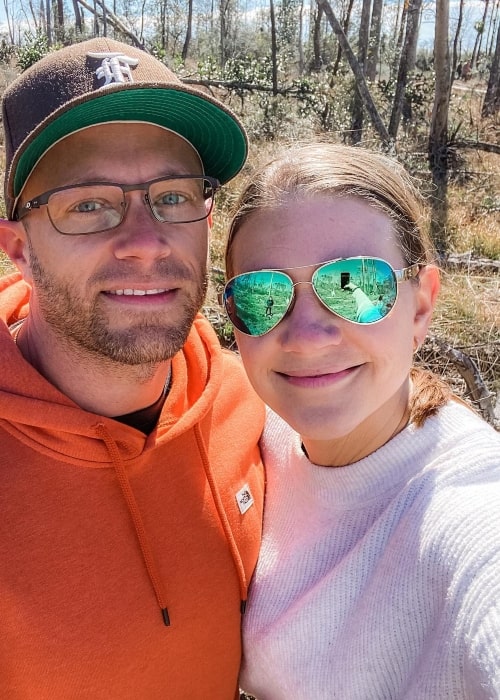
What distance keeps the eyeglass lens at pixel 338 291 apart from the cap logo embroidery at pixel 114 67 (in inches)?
26.9

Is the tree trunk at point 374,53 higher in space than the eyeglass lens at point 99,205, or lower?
lower

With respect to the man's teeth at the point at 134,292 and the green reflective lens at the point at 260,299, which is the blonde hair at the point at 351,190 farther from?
the man's teeth at the point at 134,292

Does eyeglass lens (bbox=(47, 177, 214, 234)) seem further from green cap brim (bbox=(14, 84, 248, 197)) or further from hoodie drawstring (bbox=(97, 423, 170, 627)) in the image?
hoodie drawstring (bbox=(97, 423, 170, 627))

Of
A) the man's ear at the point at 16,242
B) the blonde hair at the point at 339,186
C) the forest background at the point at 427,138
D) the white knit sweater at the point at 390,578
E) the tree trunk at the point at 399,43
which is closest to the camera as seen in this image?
the white knit sweater at the point at 390,578

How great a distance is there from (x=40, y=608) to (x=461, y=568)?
0.98m

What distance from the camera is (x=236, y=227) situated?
1.68 metres

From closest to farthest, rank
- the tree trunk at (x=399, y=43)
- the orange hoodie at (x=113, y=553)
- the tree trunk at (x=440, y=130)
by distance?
the orange hoodie at (x=113, y=553) < the tree trunk at (x=440, y=130) < the tree trunk at (x=399, y=43)

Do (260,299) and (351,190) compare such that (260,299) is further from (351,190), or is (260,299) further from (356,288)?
(351,190)

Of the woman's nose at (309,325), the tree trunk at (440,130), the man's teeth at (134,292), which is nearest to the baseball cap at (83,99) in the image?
the man's teeth at (134,292)

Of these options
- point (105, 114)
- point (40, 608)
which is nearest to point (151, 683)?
point (40, 608)

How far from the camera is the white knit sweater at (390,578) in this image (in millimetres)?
1159

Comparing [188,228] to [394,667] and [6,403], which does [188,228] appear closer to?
[6,403]

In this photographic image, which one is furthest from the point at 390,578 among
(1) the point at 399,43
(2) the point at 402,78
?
(1) the point at 399,43

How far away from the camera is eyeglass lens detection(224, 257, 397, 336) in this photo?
145 cm
